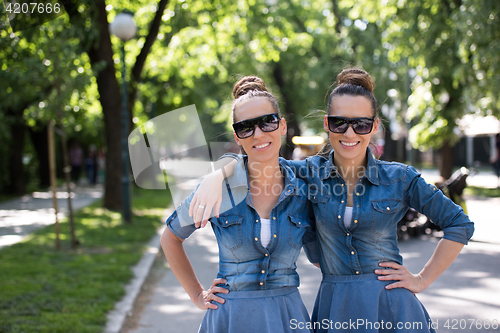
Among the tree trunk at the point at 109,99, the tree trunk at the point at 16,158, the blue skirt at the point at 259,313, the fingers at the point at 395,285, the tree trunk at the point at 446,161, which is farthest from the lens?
the tree trunk at the point at 16,158

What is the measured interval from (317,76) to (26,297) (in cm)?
1787

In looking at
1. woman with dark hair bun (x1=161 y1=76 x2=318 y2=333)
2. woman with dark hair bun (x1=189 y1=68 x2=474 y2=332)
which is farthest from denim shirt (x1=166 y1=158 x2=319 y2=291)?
woman with dark hair bun (x1=189 y1=68 x2=474 y2=332)

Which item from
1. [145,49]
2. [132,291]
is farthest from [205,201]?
[145,49]

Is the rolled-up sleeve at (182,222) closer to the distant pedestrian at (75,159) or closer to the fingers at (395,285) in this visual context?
the fingers at (395,285)

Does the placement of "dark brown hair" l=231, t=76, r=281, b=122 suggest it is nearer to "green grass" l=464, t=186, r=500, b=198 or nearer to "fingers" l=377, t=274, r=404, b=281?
"fingers" l=377, t=274, r=404, b=281

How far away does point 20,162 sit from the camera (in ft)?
58.4

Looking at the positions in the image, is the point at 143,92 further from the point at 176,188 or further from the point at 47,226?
the point at 176,188

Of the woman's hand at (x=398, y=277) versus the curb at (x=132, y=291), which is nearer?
the woman's hand at (x=398, y=277)

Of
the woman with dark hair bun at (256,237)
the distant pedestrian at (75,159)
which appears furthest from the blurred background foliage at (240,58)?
the distant pedestrian at (75,159)

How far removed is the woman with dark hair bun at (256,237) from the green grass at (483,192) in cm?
1549

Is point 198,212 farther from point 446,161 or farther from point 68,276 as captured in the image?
point 446,161

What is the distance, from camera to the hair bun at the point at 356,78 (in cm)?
236

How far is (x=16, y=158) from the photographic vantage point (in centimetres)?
1772

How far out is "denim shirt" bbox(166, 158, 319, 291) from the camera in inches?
81.7
